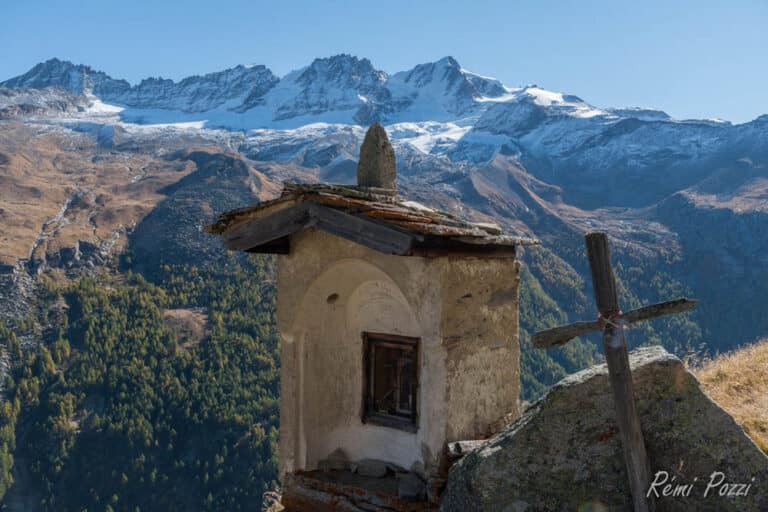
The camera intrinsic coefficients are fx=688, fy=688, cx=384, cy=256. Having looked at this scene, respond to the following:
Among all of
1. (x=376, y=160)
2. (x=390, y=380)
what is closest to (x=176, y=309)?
(x=376, y=160)

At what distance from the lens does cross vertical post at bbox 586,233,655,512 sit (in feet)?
15.4

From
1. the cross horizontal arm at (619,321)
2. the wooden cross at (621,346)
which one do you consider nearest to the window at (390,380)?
the cross horizontal arm at (619,321)

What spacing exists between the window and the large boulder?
7.00 feet

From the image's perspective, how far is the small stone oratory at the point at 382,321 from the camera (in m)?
6.89

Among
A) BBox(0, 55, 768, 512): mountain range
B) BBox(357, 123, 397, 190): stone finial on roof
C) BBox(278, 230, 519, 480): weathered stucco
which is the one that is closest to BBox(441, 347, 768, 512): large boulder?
BBox(278, 230, 519, 480): weathered stucco

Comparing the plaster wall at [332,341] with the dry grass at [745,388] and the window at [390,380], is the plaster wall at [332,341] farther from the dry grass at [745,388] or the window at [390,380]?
the dry grass at [745,388]

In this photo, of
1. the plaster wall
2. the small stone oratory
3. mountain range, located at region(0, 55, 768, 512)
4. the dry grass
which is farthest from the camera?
mountain range, located at region(0, 55, 768, 512)

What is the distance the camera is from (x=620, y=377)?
477cm

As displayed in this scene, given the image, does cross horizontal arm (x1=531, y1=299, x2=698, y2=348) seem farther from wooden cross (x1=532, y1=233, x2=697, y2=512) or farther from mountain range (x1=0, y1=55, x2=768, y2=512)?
mountain range (x1=0, y1=55, x2=768, y2=512)

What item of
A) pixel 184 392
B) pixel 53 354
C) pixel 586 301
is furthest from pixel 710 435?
pixel 586 301

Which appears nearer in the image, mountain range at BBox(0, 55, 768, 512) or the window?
the window

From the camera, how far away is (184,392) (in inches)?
3612
